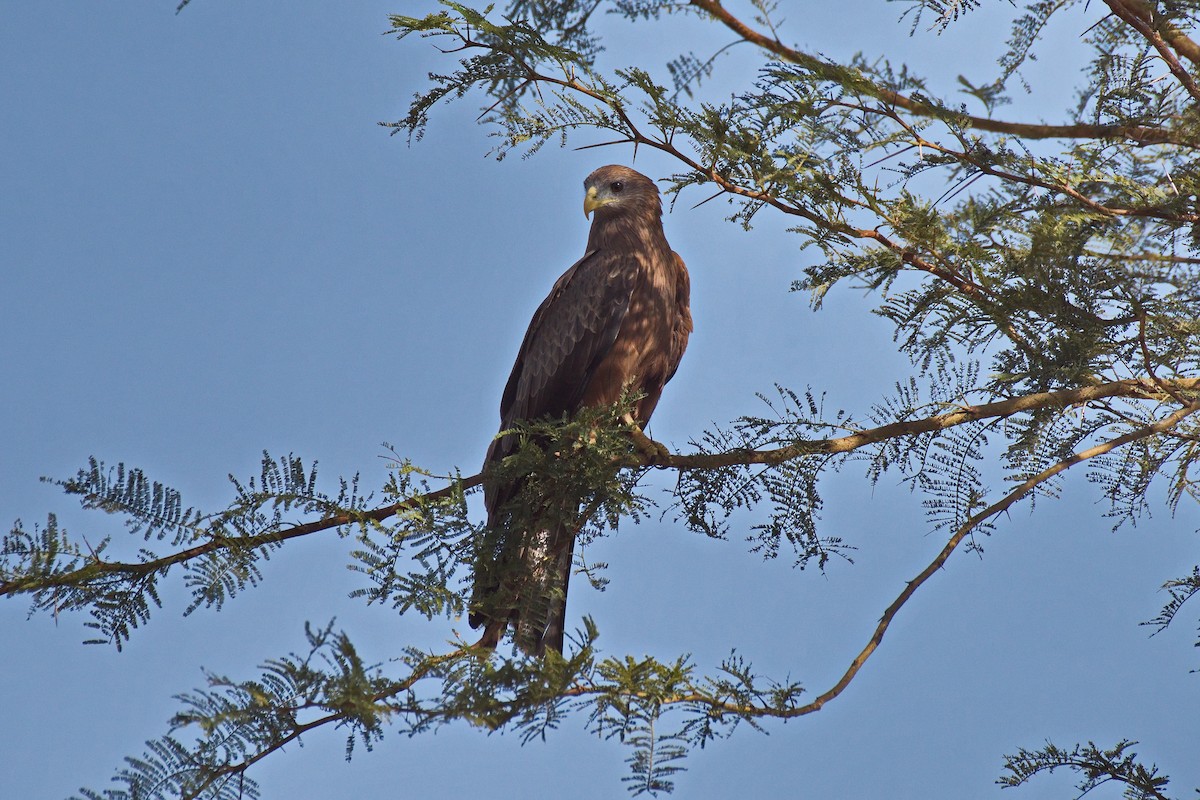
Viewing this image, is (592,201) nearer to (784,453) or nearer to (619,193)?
(619,193)

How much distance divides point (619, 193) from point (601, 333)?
4.19 feet

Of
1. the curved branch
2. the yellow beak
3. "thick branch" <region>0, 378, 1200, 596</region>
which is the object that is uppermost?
the yellow beak

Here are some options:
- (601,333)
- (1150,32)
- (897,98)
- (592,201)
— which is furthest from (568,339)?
(1150,32)

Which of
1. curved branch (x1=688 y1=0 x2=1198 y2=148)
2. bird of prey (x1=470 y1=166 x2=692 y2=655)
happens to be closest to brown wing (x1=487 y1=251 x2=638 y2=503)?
bird of prey (x1=470 y1=166 x2=692 y2=655)

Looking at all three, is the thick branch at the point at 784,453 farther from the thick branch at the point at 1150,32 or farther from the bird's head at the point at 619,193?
the bird's head at the point at 619,193

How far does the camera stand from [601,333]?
5.52 metres

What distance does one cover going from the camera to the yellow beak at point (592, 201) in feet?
20.6

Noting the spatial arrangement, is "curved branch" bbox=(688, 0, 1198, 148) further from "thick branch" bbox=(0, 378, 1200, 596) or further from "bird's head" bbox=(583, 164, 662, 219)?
"bird's head" bbox=(583, 164, 662, 219)

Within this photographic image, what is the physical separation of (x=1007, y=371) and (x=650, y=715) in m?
2.22

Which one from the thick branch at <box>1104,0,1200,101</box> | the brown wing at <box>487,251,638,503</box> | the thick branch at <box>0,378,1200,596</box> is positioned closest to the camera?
the thick branch at <box>1104,0,1200,101</box>

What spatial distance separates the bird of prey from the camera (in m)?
5.00

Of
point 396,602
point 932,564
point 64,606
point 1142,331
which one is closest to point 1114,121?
point 1142,331

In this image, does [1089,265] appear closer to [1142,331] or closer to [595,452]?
[1142,331]

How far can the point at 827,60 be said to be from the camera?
3.84 metres
